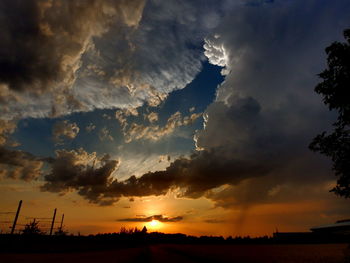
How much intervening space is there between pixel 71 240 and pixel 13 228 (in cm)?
2745

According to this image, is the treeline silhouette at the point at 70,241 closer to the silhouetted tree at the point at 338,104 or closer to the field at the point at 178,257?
the field at the point at 178,257

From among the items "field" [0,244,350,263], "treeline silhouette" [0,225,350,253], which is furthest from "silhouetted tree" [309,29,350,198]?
"treeline silhouette" [0,225,350,253]

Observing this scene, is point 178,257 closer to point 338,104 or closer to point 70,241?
point 338,104

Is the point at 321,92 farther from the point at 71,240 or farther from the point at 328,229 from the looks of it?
the point at 71,240

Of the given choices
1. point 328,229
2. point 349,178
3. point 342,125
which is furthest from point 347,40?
point 328,229

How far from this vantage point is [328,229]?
51.5 meters

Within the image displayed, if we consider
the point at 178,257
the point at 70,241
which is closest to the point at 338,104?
the point at 178,257

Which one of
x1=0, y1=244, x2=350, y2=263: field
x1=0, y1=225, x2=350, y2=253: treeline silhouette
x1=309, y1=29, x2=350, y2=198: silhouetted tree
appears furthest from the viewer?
x1=0, y1=225, x2=350, y2=253: treeline silhouette

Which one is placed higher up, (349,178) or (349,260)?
(349,178)

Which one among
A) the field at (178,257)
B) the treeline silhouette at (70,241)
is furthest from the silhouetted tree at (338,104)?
the treeline silhouette at (70,241)

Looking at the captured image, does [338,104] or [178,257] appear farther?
[178,257]

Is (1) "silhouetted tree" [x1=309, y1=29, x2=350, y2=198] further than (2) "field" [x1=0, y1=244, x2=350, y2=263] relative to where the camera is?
No

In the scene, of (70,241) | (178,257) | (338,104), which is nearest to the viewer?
(338,104)

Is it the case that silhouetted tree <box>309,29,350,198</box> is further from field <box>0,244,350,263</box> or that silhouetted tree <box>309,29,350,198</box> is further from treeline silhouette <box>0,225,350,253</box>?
treeline silhouette <box>0,225,350,253</box>
